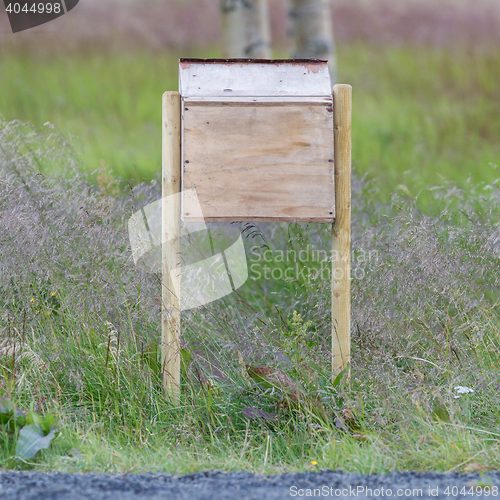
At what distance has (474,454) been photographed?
2.43 metres

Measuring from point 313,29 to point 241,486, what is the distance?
5.70m

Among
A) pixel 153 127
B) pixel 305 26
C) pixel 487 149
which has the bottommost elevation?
pixel 487 149

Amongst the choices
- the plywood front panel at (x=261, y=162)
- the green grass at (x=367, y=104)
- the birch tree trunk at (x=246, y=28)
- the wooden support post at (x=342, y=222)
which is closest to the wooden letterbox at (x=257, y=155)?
the plywood front panel at (x=261, y=162)

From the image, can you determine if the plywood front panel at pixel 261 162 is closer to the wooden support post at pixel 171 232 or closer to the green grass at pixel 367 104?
the wooden support post at pixel 171 232

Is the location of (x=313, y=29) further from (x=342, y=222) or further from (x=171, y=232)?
(x=171, y=232)

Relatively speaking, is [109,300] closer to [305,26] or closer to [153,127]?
[305,26]

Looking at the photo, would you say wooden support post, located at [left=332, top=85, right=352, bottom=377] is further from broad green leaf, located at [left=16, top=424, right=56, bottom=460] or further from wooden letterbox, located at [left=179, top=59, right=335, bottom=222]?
broad green leaf, located at [left=16, top=424, right=56, bottom=460]

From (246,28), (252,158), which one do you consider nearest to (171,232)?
(252,158)

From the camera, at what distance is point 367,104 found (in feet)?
35.0

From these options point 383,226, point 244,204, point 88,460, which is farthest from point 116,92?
point 88,460

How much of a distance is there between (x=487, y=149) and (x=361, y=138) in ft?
7.16

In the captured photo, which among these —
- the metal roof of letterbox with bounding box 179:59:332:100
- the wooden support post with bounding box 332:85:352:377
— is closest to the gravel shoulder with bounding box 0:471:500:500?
the wooden support post with bounding box 332:85:352:377

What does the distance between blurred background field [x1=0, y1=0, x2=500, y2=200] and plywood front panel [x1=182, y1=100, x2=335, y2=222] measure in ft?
14.8

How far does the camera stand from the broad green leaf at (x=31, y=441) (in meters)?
2.42
